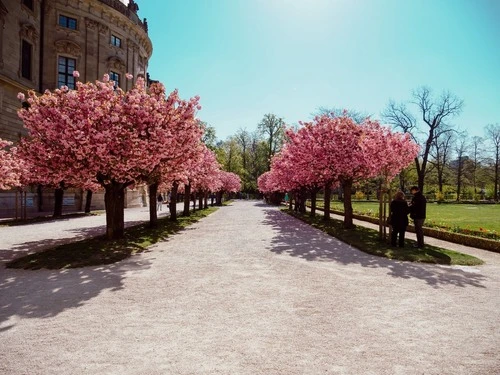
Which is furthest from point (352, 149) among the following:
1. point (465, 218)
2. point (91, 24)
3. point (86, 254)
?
point (91, 24)

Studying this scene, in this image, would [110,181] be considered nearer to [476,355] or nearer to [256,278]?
[256,278]

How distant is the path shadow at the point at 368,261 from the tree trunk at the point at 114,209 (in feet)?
20.1

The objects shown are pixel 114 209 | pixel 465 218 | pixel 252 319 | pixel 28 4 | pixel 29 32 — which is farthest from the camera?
pixel 28 4

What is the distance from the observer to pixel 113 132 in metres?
11.2

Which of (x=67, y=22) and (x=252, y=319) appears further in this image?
A: (x=67, y=22)

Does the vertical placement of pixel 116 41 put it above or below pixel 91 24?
below

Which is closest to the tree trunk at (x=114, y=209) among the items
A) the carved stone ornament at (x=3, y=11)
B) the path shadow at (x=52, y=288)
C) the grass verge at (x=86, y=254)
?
the grass verge at (x=86, y=254)

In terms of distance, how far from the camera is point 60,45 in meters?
34.6

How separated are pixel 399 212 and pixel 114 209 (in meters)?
10.5

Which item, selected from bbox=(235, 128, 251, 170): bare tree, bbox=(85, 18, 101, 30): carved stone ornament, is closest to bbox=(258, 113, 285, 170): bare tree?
bbox=(235, 128, 251, 170): bare tree

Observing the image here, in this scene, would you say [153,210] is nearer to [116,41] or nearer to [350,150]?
[350,150]

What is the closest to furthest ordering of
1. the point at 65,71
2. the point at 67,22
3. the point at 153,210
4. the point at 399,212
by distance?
1. the point at 399,212
2. the point at 153,210
3. the point at 65,71
4. the point at 67,22

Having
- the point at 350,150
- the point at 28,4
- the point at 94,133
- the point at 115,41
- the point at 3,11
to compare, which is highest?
the point at 115,41

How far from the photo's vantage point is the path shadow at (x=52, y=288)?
559 cm
